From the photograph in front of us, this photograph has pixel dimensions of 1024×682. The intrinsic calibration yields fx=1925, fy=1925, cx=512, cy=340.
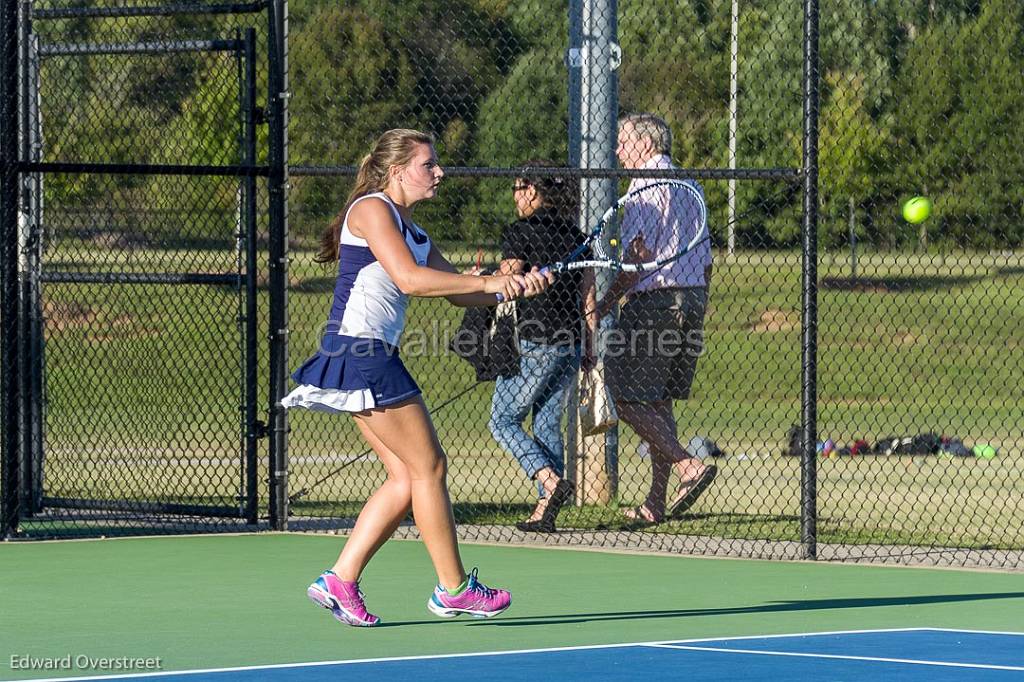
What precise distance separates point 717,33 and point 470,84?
3389mm

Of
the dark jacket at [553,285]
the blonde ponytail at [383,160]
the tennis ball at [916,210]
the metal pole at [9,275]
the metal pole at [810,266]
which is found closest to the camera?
the blonde ponytail at [383,160]

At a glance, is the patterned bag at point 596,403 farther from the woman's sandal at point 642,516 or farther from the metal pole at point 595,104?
the metal pole at point 595,104

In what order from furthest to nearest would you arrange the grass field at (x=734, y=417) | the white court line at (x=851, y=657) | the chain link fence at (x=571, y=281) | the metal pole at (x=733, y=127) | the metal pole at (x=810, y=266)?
the metal pole at (x=733, y=127) < the grass field at (x=734, y=417) < the chain link fence at (x=571, y=281) < the metal pole at (x=810, y=266) < the white court line at (x=851, y=657)

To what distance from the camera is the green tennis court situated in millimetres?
6766

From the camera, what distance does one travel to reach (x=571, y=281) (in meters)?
9.72

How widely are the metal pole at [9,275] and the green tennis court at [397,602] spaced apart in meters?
Result: 0.31

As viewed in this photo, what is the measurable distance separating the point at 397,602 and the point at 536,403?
7.60 feet

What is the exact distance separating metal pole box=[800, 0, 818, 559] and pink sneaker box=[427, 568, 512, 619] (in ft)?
7.65

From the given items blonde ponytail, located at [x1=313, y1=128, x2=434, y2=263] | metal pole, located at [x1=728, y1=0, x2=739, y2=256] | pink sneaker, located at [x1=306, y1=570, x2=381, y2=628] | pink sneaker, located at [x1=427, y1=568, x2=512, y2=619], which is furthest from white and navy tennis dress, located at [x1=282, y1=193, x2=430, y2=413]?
metal pole, located at [x1=728, y1=0, x2=739, y2=256]

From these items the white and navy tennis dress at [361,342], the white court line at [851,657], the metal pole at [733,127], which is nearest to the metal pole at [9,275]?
the white and navy tennis dress at [361,342]

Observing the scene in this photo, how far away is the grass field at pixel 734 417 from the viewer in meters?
11.1

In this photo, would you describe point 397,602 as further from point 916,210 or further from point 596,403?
point 916,210

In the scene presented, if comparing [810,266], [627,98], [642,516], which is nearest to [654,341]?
[642,516]

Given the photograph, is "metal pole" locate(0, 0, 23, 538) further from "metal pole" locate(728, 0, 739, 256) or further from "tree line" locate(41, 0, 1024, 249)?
"tree line" locate(41, 0, 1024, 249)
